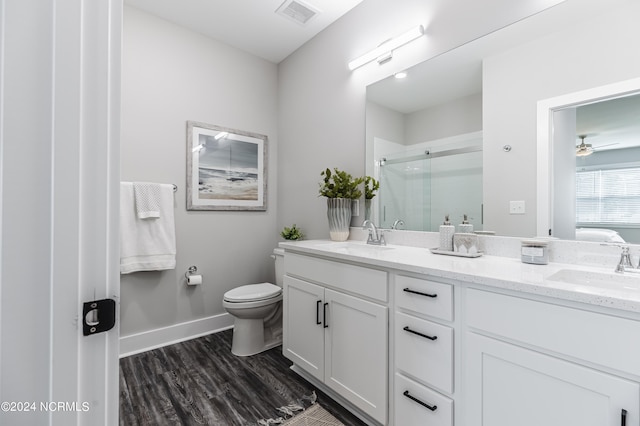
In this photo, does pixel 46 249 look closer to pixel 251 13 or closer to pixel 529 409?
pixel 529 409

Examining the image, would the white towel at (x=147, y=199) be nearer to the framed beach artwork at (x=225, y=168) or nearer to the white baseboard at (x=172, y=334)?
the framed beach artwork at (x=225, y=168)

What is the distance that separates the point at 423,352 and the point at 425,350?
0.01 metres

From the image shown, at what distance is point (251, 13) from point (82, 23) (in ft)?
7.03

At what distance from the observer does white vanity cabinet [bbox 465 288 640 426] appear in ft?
2.54

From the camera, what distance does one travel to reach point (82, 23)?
498 mm

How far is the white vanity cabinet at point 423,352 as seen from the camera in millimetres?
1102

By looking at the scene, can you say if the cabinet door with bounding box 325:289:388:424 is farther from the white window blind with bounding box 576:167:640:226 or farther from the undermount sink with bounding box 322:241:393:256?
the white window blind with bounding box 576:167:640:226

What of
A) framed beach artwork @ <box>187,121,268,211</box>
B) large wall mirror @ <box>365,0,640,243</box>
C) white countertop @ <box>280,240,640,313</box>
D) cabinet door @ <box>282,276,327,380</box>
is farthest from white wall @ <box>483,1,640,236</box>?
framed beach artwork @ <box>187,121,268,211</box>

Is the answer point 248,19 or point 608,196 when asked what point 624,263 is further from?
point 248,19

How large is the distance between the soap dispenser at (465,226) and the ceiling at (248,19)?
1.75 meters

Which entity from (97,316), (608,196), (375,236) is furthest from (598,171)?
(97,316)

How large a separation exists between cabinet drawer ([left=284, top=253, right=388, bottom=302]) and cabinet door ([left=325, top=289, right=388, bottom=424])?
0.05 m

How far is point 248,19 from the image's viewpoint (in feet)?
7.61

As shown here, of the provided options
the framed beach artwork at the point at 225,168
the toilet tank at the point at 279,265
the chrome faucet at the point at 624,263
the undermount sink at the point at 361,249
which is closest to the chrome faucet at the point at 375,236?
the undermount sink at the point at 361,249
